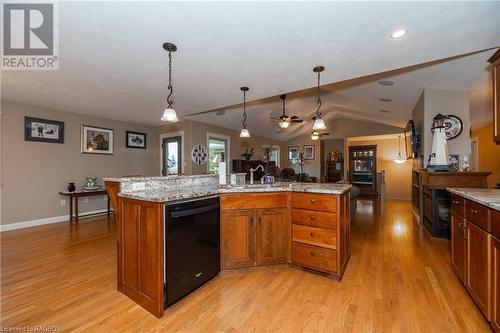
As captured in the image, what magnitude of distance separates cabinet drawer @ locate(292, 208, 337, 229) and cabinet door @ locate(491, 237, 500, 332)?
110cm

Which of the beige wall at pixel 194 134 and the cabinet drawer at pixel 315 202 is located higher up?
the beige wall at pixel 194 134

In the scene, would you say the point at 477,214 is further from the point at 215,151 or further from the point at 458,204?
the point at 215,151

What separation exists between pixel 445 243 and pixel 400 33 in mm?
3152

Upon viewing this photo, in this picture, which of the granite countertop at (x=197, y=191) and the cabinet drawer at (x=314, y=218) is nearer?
the granite countertop at (x=197, y=191)

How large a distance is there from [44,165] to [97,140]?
113cm

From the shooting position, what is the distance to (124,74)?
3088mm

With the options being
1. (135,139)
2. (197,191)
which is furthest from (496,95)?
(135,139)

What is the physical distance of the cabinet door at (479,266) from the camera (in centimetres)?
160

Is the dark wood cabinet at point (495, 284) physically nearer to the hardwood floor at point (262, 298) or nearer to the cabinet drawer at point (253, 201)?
the hardwood floor at point (262, 298)

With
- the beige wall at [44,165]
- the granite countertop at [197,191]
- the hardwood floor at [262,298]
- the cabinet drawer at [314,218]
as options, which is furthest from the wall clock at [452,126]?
the beige wall at [44,165]

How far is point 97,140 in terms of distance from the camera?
5.43 meters

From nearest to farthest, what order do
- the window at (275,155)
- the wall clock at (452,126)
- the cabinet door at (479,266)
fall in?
the cabinet door at (479,266)
the wall clock at (452,126)
the window at (275,155)

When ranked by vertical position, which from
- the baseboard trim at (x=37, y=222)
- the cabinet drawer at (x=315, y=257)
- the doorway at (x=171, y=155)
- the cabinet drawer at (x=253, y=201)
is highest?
the doorway at (x=171, y=155)

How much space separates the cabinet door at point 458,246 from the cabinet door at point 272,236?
1.59m
